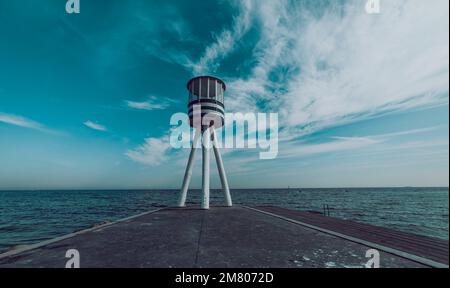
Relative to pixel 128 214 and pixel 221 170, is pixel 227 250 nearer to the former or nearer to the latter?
pixel 221 170

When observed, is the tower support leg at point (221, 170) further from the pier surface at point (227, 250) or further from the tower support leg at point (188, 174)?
the pier surface at point (227, 250)

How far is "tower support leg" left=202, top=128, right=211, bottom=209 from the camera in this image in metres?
16.5

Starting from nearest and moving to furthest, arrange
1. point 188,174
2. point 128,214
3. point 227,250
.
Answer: point 227,250 → point 188,174 → point 128,214

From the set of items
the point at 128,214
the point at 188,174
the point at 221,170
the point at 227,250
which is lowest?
the point at 128,214

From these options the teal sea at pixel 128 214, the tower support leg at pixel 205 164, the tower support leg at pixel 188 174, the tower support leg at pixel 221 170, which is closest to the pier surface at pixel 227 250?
the tower support leg at pixel 205 164

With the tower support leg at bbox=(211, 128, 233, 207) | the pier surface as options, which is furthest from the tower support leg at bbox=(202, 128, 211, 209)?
the pier surface

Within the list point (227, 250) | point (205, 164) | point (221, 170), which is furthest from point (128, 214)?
point (227, 250)

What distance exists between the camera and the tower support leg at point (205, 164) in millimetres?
16491

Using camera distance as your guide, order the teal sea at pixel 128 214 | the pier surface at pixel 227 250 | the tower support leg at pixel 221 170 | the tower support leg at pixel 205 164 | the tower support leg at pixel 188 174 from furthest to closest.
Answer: the teal sea at pixel 128 214
the tower support leg at pixel 221 170
the tower support leg at pixel 188 174
the tower support leg at pixel 205 164
the pier surface at pixel 227 250

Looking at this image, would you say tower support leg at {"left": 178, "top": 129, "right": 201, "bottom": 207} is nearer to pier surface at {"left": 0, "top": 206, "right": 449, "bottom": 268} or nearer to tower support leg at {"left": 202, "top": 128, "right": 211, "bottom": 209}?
tower support leg at {"left": 202, "top": 128, "right": 211, "bottom": 209}

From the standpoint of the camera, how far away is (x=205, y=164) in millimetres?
17688

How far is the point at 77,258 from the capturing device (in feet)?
16.2
